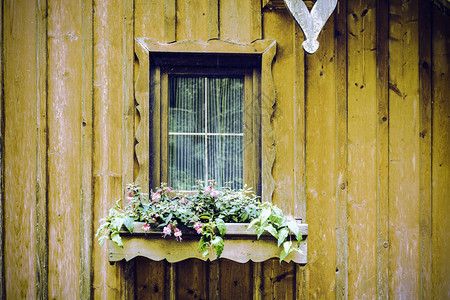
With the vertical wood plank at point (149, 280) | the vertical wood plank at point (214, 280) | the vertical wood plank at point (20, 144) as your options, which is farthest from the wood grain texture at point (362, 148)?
the vertical wood plank at point (20, 144)

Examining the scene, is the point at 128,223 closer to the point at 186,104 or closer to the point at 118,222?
the point at 118,222

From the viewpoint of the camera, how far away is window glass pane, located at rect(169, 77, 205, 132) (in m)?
2.45

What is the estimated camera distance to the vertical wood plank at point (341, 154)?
2342 mm

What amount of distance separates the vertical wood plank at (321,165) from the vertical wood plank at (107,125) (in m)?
1.32

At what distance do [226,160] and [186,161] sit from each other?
0.29 metres

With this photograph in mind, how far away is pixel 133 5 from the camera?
236 centimetres

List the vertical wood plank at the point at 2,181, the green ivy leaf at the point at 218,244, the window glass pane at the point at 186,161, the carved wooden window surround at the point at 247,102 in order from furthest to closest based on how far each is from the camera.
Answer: the window glass pane at the point at 186,161, the vertical wood plank at the point at 2,181, the carved wooden window surround at the point at 247,102, the green ivy leaf at the point at 218,244

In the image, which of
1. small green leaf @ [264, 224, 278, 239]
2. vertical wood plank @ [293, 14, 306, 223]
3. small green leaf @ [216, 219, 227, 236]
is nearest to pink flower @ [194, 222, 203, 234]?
small green leaf @ [216, 219, 227, 236]

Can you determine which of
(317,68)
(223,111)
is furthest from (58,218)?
(317,68)

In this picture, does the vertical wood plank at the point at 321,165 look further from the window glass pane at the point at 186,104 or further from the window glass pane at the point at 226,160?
the window glass pane at the point at 186,104

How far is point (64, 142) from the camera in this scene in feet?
7.63

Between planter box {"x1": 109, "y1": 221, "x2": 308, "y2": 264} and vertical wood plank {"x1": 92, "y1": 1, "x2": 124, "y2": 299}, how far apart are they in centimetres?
33

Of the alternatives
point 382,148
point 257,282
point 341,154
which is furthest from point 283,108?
point 257,282

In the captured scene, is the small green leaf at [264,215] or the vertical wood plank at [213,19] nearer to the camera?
the small green leaf at [264,215]
